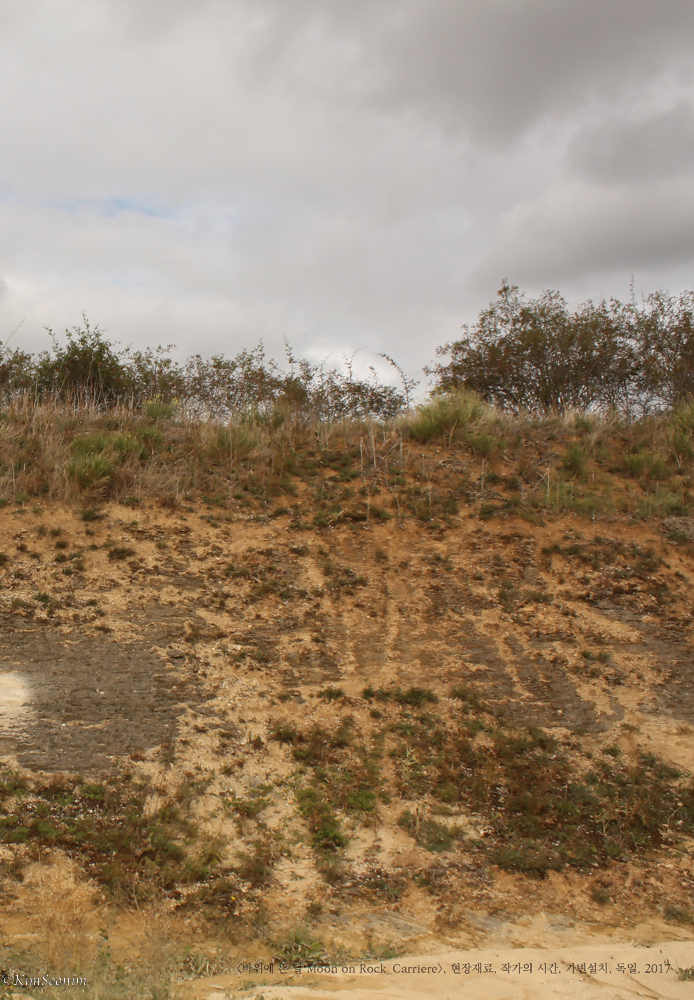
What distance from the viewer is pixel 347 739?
630 cm

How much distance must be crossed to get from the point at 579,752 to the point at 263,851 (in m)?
3.09

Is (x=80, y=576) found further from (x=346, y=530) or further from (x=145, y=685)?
(x=346, y=530)

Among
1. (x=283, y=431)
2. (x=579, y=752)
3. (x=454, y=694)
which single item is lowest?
(x=579, y=752)

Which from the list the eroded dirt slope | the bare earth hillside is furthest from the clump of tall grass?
the eroded dirt slope

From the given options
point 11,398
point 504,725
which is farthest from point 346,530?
point 11,398

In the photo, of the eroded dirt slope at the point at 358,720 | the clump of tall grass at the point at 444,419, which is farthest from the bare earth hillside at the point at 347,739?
the clump of tall grass at the point at 444,419

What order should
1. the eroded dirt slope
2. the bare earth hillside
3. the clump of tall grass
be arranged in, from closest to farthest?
1. the bare earth hillside
2. the eroded dirt slope
3. the clump of tall grass

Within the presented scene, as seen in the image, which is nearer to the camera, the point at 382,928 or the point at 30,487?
the point at 382,928

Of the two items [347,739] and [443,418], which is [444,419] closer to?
[443,418]

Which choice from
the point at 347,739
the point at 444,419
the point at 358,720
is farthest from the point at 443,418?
the point at 347,739

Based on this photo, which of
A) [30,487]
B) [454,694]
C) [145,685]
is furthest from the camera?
[30,487]

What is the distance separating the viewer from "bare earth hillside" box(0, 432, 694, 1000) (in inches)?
177

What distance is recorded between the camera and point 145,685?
21.0 ft

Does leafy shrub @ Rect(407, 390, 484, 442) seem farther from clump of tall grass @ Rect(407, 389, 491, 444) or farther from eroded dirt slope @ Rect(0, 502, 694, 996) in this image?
eroded dirt slope @ Rect(0, 502, 694, 996)
